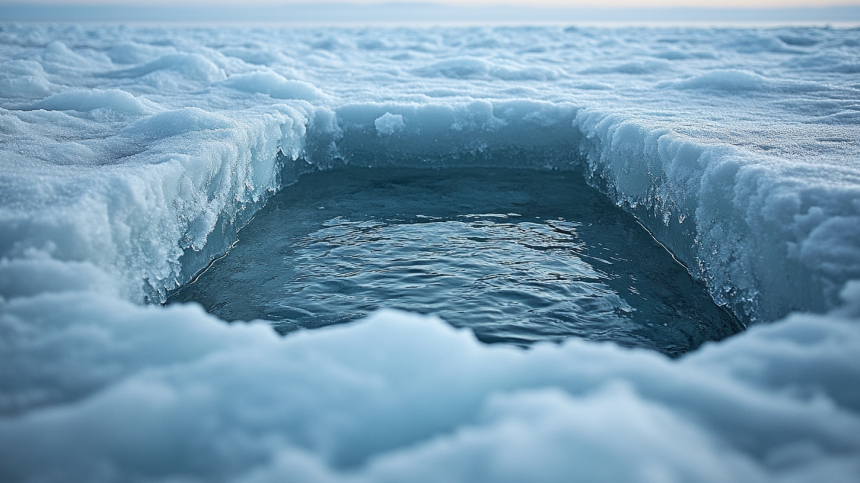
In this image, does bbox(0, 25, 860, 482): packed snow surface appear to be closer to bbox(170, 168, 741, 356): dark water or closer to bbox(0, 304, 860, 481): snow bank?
bbox(0, 304, 860, 481): snow bank

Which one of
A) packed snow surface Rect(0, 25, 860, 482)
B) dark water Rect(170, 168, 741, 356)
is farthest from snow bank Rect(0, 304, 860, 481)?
dark water Rect(170, 168, 741, 356)

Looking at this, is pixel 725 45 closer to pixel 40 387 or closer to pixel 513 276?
pixel 513 276

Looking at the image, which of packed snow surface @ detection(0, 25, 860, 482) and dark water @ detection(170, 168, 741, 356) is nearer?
packed snow surface @ detection(0, 25, 860, 482)

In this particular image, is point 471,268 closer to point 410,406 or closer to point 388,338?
point 388,338

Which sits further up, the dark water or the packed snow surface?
the packed snow surface

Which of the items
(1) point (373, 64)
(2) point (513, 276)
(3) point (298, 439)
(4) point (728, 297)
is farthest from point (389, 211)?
(1) point (373, 64)

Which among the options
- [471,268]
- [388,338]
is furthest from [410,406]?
[471,268]

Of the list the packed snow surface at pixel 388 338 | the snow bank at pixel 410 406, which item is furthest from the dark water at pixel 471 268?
the snow bank at pixel 410 406
